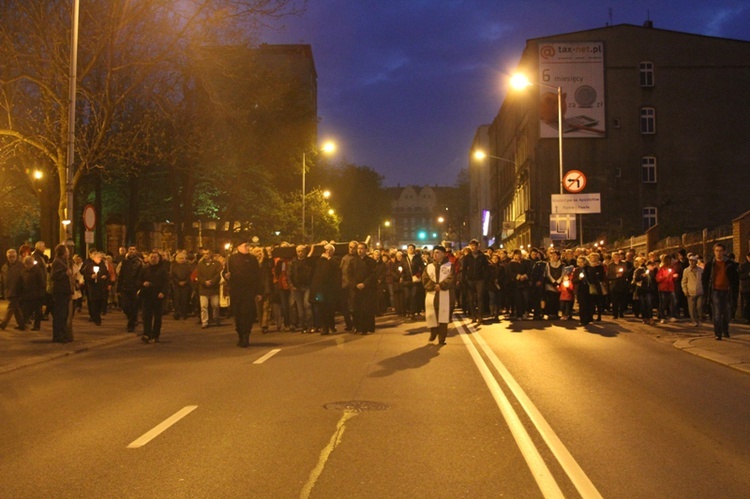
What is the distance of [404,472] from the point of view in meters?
6.37

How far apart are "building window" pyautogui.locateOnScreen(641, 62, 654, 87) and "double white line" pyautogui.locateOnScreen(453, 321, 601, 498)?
45952 mm

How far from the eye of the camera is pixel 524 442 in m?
7.40

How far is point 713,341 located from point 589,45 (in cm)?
4017

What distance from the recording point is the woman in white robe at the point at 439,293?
1608cm

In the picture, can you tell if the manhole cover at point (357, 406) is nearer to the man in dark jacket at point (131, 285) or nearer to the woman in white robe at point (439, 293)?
the woman in white robe at point (439, 293)

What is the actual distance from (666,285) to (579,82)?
34.4 metres

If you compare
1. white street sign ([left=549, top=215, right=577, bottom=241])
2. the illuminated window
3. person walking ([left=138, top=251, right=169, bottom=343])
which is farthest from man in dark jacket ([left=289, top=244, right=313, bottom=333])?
the illuminated window

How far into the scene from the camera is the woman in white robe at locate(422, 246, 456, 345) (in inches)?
633

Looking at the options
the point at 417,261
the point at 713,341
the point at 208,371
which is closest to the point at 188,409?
the point at 208,371

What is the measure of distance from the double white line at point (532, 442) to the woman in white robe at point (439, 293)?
3585mm

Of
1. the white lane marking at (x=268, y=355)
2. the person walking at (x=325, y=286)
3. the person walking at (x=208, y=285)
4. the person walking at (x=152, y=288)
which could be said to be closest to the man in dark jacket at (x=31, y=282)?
the person walking at (x=152, y=288)

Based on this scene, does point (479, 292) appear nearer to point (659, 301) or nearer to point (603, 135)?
point (659, 301)

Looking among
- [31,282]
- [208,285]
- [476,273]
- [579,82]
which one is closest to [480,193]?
[579,82]

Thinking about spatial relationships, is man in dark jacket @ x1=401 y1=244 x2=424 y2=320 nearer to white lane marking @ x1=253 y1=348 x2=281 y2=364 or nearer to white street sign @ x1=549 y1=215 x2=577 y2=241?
white lane marking @ x1=253 y1=348 x2=281 y2=364
